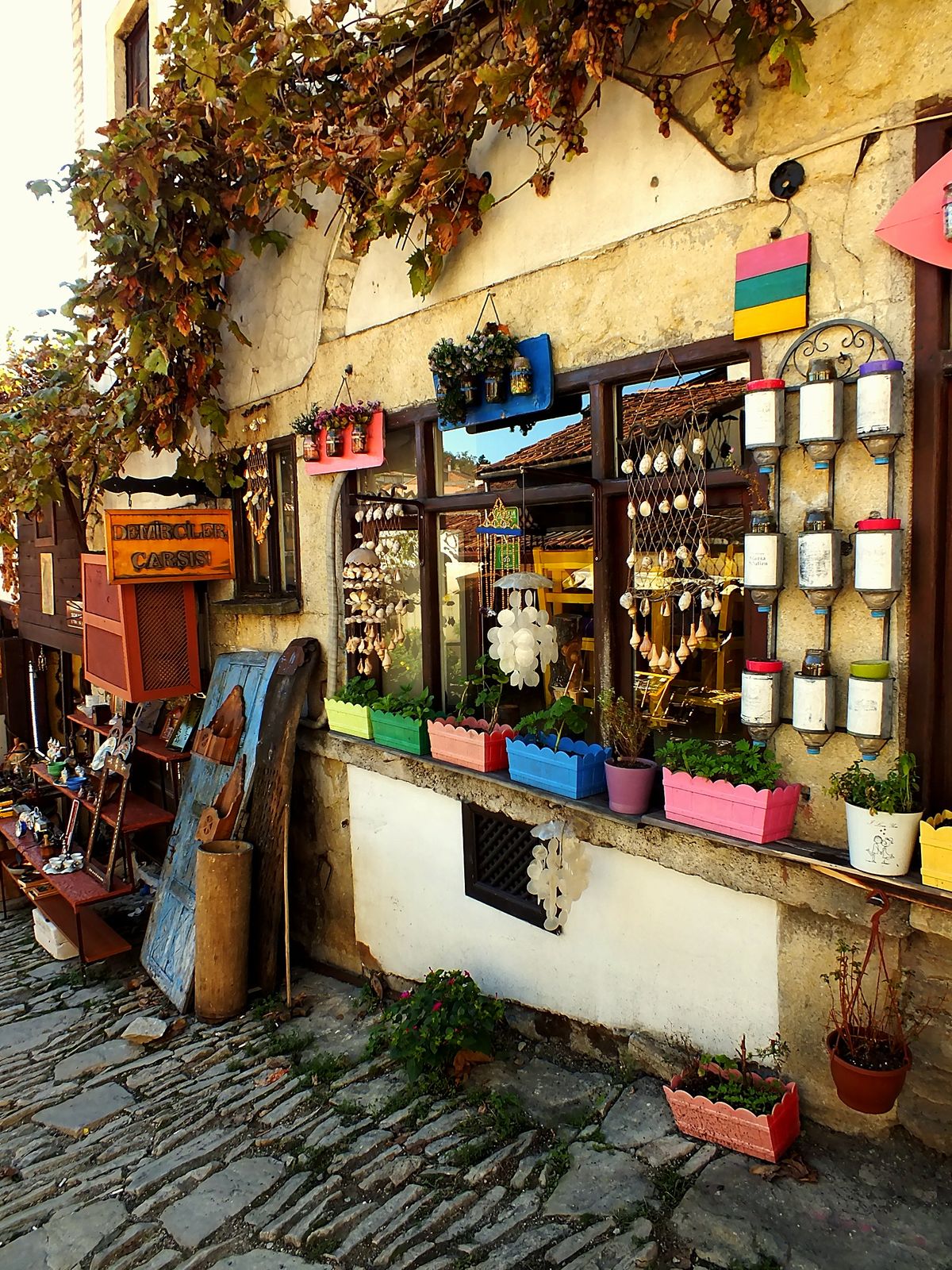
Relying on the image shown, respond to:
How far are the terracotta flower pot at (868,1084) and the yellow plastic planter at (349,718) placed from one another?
3.25m

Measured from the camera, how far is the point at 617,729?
3760 mm

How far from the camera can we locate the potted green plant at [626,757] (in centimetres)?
358

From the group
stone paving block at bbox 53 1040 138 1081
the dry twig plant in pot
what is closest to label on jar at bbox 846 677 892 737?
the dry twig plant in pot

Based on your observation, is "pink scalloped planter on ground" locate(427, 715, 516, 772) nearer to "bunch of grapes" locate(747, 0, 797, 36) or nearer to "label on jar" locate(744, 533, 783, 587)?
"label on jar" locate(744, 533, 783, 587)

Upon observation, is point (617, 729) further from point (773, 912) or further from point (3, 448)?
point (3, 448)

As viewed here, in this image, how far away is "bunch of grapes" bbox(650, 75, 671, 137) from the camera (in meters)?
3.30

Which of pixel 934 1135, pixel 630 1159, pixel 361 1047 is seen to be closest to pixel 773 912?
pixel 934 1135

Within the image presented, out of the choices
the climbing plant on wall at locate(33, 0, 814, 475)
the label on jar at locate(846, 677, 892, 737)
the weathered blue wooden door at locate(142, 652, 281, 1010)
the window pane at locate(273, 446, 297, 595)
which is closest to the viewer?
the label on jar at locate(846, 677, 892, 737)

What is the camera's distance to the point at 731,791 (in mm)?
Result: 3217

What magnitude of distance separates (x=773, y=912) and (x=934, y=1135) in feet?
2.94

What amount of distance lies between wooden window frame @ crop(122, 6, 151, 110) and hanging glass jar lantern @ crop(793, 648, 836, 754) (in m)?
8.85

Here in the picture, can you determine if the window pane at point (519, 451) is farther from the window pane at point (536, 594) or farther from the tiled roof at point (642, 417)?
the window pane at point (536, 594)

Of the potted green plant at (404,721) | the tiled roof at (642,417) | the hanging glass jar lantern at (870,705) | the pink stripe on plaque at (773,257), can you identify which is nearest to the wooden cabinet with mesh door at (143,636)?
the potted green plant at (404,721)

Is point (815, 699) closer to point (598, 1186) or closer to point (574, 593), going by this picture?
point (574, 593)
